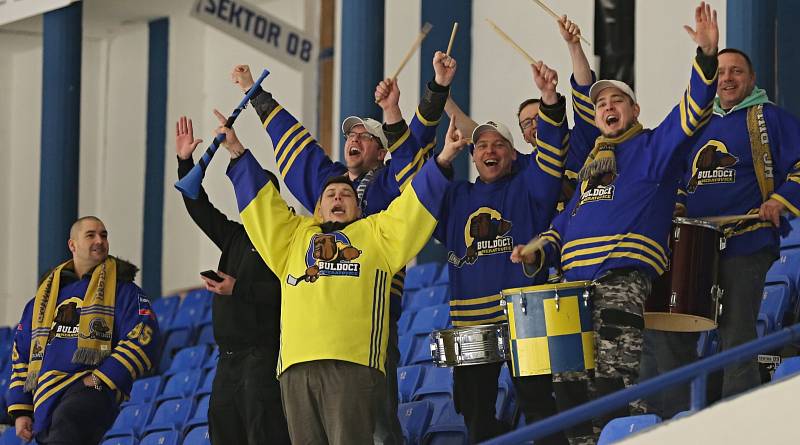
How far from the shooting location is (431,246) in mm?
11930

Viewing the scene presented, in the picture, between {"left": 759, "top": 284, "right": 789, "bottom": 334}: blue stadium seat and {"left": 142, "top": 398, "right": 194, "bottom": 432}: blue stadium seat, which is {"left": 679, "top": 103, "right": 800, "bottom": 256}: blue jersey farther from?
{"left": 142, "top": 398, "right": 194, "bottom": 432}: blue stadium seat

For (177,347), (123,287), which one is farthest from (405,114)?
(123,287)

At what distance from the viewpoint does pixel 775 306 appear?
7.38 m

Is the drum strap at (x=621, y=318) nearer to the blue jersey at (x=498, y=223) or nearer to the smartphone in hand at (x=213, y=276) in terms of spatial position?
the blue jersey at (x=498, y=223)

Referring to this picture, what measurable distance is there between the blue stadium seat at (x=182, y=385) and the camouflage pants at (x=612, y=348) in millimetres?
4460

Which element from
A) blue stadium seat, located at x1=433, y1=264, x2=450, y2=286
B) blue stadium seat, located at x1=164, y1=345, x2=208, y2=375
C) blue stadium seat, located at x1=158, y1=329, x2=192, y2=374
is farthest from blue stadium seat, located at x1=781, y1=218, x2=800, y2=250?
blue stadium seat, located at x1=158, y1=329, x2=192, y2=374

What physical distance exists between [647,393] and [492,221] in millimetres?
1995

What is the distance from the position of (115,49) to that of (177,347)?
5792 millimetres

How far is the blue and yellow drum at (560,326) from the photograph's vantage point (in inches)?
235

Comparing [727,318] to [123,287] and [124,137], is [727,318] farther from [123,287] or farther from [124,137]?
[124,137]

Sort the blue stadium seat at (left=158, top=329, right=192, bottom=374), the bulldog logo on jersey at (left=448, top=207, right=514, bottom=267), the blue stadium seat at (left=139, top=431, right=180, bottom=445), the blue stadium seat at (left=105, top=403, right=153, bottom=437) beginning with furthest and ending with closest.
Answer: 1. the blue stadium seat at (left=158, top=329, right=192, bottom=374)
2. the blue stadium seat at (left=105, top=403, right=153, bottom=437)
3. the blue stadium seat at (left=139, top=431, right=180, bottom=445)
4. the bulldog logo on jersey at (left=448, top=207, right=514, bottom=267)

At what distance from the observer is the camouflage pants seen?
19.5 ft

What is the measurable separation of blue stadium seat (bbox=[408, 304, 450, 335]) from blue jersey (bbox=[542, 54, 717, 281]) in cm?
262

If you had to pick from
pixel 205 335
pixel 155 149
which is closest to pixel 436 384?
pixel 205 335
